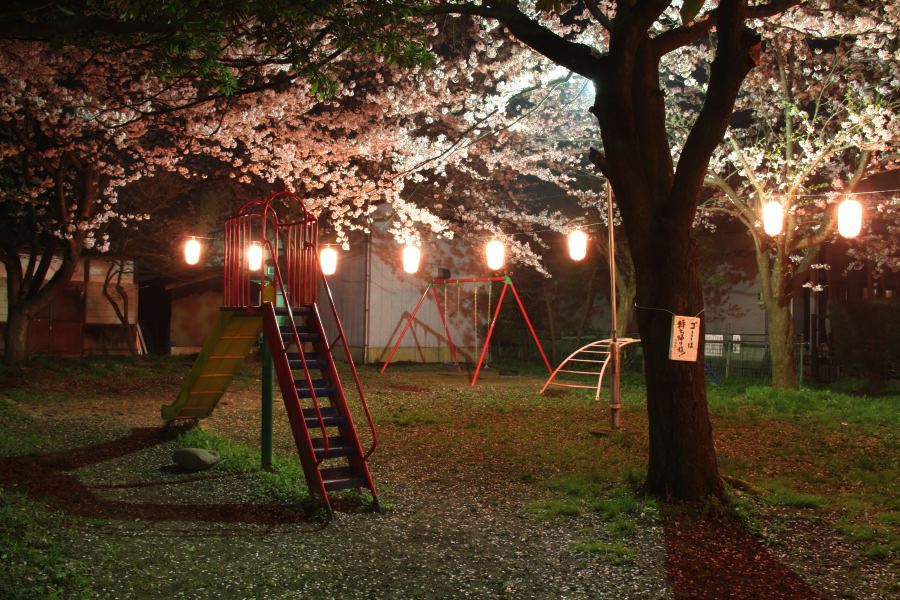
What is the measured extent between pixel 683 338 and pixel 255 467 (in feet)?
15.2

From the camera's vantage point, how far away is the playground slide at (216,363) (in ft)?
28.0

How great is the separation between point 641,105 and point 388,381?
1160 cm

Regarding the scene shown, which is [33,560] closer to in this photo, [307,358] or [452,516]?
[452,516]

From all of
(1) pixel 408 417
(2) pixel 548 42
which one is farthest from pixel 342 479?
(1) pixel 408 417

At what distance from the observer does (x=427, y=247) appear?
22641mm

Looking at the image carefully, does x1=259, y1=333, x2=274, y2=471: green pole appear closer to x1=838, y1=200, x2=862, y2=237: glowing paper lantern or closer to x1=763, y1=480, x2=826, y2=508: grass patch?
x1=763, y1=480, x2=826, y2=508: grass patch

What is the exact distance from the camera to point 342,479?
21.9 feet

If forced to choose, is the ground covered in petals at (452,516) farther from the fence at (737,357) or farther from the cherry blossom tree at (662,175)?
the fence at (737,357)

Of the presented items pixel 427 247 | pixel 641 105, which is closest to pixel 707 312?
pixel 427 247

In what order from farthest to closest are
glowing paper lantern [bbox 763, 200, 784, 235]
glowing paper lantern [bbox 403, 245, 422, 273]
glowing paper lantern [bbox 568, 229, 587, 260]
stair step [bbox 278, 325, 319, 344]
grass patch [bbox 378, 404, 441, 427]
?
glowing paper lantern [bbox 403, 245, 422, 273] → glowing paper lantern [bbox 568, 229, 587, 260] → glowing paper lantern [bbox 763, 200, 784, 235] → grass patch [bbox 378, 404, 441, 427] → stair step [bbox 278, 325, 319, 344]

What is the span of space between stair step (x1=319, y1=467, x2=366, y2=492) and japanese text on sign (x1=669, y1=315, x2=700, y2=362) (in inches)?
119

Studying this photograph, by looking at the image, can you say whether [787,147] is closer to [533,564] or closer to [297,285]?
[297,285]

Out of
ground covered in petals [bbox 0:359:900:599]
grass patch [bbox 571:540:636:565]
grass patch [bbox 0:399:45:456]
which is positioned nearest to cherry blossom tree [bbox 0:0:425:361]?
ground covered in petals [bbox 0:359:900:599]

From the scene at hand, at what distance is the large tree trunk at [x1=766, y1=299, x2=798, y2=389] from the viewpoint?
15031 mm
